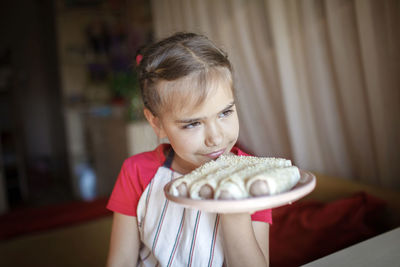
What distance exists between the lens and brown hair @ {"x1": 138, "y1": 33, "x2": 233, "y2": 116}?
67cm

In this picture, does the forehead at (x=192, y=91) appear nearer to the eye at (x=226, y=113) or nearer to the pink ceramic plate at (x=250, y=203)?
the eye at (x=226, y=113)

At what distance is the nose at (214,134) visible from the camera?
0.63 metres

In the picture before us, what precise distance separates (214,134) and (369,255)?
0.34 metres

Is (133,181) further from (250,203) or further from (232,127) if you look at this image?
(250,203)

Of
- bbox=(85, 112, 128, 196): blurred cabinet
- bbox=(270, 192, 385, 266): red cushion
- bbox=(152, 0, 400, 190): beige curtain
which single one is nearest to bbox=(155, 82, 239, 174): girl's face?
bbox=(152, 0, 400, 190): beige curtain

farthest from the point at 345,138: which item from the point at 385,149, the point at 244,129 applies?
the point at 244,129

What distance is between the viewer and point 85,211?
2.06m

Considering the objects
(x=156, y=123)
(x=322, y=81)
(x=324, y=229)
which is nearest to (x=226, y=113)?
(x=156, y=123)

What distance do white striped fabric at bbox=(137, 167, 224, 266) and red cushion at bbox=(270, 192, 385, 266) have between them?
39 cm

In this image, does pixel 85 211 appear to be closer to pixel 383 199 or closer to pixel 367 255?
pixel 383 199

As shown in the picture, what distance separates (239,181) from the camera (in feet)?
1.55

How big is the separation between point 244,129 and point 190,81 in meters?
1.23

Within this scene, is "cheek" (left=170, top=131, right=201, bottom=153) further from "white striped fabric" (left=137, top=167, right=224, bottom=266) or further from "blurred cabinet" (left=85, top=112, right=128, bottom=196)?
"blurred cabinet" (left=85, top=112, right=128, bottom=196)

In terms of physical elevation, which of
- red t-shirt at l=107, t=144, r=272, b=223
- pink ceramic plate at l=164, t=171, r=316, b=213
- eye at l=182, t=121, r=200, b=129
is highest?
eye at l=182, t=121, r=200, b=129
